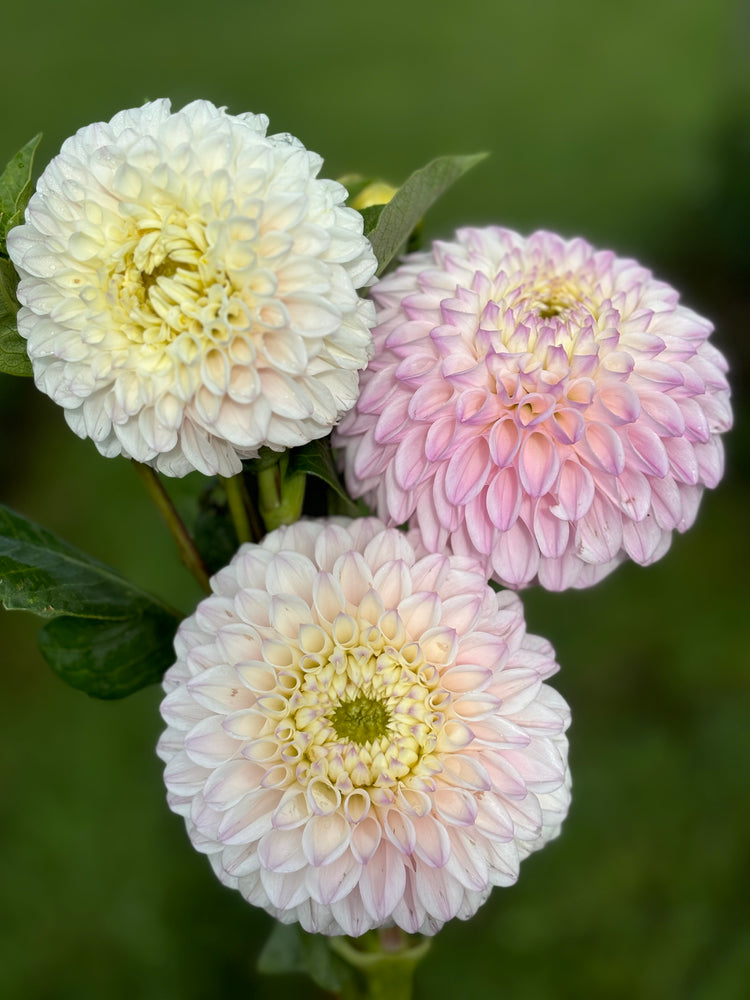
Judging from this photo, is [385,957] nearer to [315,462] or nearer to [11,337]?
[315,462]

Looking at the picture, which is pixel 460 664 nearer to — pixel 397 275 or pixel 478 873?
pixel 478 873

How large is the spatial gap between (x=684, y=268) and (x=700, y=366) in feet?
6.24

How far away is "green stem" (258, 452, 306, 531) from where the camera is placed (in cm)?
55

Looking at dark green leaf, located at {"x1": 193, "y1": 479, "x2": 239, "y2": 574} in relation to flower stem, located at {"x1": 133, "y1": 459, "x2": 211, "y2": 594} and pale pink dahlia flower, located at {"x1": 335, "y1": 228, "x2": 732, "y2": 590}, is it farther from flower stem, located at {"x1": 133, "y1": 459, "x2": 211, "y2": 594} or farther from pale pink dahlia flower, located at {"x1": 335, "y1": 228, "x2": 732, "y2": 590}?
pale pink dahlia flower, located at {"x1": 335, "y1": 228, "x2": 732, "y2": 590}

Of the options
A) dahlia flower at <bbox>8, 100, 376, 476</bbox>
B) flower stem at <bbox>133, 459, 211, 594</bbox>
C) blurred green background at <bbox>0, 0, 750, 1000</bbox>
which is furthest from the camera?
blurred green background at <bbox>0, 0, 750, 1000</bbox>

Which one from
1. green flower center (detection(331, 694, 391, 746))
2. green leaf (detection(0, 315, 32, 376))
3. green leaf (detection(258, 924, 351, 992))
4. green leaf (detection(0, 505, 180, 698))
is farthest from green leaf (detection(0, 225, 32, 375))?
green leaf (detection(258, 924, 351, 992))

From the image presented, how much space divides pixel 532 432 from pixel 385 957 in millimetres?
380

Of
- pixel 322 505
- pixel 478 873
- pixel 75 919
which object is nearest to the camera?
pixel 478 873

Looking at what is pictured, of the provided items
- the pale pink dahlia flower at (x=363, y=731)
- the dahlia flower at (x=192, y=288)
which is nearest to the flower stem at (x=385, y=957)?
the pale pink dahlia flower at (x=363, y=731)

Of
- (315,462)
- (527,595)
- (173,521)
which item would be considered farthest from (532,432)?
(527,595)

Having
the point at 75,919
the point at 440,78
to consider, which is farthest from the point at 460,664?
the point at 440,78

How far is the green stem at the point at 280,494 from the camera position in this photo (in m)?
0.55

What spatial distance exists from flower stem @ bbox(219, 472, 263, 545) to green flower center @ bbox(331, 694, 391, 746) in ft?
0.42

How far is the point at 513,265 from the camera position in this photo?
1.92 feet
